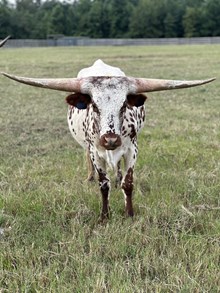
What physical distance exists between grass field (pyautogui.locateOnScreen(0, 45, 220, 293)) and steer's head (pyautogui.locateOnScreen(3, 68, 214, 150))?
0.92m

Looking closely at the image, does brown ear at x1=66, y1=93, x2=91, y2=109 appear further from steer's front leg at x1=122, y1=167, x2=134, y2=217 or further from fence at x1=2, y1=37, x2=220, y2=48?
fence at x1=2, y1=37, x2=220, y2=48

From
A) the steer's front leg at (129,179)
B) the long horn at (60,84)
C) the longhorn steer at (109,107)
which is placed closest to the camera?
the longhorn steer at (109,107)

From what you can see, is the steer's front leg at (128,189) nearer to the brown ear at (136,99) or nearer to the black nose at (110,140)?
the brown ear at (136,99)

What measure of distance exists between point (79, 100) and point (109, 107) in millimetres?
425

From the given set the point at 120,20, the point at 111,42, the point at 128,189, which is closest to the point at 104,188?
the point at 128,189

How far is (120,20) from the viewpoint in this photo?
318 ft

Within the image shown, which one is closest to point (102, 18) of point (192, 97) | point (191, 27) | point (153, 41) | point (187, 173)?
point (191, 27)

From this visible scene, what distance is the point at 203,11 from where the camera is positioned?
87.2 m

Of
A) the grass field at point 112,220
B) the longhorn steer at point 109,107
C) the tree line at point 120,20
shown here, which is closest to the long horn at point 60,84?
the longhorn steer at point 109,107

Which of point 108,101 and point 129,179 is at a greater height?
point 108,101

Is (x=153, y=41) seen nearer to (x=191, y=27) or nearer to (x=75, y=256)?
(x=191, y=27)

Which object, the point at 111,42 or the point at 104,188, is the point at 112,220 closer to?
the point at 104,188

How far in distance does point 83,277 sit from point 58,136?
550 cm

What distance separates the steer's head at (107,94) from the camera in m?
4.22
